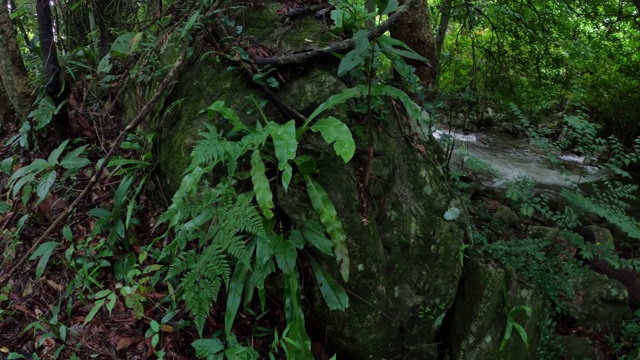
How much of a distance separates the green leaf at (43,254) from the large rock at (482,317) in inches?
112

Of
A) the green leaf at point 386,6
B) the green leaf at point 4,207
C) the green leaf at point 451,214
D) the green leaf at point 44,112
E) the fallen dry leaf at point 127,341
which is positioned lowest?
the fallen dry leaf at point 127,341

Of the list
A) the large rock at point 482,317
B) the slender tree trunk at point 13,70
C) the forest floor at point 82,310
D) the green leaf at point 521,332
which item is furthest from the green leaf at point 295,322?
the slender tree trunk at point 13,70

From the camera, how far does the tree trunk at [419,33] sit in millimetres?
4906

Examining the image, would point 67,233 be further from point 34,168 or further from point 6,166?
point 6,166

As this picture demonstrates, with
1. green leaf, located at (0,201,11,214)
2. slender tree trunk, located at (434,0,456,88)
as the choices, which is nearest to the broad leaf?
green leaf, located at (0,201,11,214)

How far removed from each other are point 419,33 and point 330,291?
362 cm

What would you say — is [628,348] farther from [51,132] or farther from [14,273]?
[51,132]

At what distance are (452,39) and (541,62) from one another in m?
2.95

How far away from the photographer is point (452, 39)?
28.3ft

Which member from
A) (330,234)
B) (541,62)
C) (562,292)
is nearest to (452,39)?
(541,62)

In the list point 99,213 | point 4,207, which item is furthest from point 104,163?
point 4,207

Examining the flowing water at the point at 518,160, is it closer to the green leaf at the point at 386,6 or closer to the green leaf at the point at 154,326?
the green leaf at the point at 386,6

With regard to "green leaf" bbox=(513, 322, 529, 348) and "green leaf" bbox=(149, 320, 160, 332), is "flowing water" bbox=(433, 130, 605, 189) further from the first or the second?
"green leaf" bbox=(149, 320, 160, 332)

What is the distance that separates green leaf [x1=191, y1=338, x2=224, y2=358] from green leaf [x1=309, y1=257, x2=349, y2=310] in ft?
2.15
